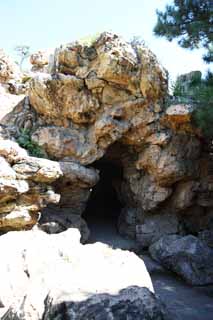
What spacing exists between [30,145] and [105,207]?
6.30 meters

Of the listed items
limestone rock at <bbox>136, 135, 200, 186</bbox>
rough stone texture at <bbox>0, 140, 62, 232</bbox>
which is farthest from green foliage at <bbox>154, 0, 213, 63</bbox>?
rough stone texture at <bbox>0, 140, 62, 232</bbox>

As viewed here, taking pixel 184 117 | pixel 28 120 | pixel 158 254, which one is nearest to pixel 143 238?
pixel 158 254

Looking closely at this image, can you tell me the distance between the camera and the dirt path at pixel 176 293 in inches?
296

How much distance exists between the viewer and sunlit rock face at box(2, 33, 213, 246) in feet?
36.7

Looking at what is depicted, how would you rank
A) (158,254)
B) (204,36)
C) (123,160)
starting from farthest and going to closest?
(123,160) < (158,254) < (204,36)

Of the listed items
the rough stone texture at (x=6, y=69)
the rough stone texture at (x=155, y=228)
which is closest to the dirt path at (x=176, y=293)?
the rough stone texture at (x=155, y=228)

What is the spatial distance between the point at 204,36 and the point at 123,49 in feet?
11.0

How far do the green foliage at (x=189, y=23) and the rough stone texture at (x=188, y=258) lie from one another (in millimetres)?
5883

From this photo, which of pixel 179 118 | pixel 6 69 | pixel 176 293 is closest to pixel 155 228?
pixel 176 293

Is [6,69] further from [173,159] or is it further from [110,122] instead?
[173,159]

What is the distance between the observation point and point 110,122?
11.4 m

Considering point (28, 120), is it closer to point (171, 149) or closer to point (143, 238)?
point (171, 149)

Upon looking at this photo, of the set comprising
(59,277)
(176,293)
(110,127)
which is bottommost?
(176,293)

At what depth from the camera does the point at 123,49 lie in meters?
10.9
